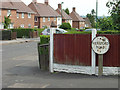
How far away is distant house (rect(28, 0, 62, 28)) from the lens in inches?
2618

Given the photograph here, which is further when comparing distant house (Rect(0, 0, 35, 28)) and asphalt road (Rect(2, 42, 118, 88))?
distant house (Rect(0, 0, 35, 28))

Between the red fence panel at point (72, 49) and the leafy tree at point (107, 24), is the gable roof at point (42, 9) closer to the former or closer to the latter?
the leafy tree at point (107, 24)

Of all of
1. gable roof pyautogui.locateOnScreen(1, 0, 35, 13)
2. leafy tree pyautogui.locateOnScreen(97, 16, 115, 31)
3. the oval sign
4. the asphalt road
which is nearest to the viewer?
the asphalt road

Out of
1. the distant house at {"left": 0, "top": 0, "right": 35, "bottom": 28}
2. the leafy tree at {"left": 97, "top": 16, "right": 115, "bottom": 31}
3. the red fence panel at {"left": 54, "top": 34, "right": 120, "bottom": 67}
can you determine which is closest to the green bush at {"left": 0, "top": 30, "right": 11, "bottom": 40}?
the distant house at {"left": 0, "top": 0, "right": 35, "bottom": 28}

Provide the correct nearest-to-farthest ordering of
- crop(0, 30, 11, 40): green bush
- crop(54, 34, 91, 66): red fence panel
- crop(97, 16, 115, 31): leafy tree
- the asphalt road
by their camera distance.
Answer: the asphalt road
crop(54, 34, 91, 66): red fence panel
crop(97, 16, 115, 31): leafy tree
crop(0, 30, 11, 40): green bush

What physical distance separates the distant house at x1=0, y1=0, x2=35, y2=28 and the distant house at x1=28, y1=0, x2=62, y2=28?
7.52 m

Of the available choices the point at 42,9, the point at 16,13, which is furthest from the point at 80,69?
the point at 42,9

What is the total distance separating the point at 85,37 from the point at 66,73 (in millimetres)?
1546

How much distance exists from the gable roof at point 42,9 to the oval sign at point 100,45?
58503 mm

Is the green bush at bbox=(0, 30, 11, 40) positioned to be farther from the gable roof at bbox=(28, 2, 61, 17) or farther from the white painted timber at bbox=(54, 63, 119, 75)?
the gable roof at bbox=(28, 2, 61, 17)

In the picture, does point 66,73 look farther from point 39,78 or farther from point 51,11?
point 51,11

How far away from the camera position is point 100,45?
8234mm

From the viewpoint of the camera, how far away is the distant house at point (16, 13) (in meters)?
48.6

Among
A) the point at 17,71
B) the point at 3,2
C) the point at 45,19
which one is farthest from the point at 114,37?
the point at 45,19
